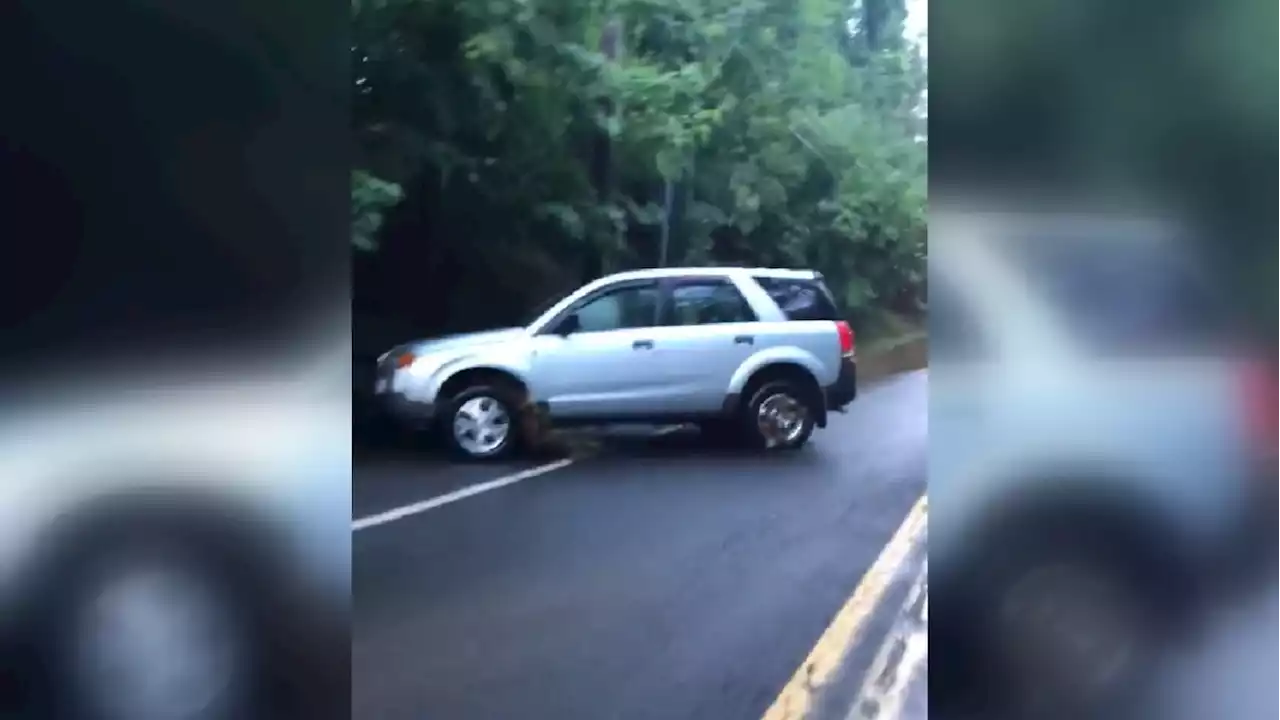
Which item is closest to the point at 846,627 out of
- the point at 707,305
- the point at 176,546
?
the point at 707,305

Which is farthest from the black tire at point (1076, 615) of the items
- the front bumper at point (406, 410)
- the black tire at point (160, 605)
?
the black tire at point (160, 605)

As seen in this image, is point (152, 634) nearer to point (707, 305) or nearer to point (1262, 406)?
point (707, 305)

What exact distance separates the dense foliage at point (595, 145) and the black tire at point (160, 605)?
1.68ft

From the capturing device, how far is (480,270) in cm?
215

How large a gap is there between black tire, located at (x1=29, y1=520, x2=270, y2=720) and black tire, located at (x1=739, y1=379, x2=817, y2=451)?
0.89m

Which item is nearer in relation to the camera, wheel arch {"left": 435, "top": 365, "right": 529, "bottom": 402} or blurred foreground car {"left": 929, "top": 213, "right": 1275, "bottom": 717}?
blurred foreground car {"left": 929, "top": 213, "right": 1275, "bottom": 717}

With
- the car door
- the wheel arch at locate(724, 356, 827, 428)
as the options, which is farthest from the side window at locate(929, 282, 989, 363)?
the car door

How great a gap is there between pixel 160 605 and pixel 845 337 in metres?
1.22

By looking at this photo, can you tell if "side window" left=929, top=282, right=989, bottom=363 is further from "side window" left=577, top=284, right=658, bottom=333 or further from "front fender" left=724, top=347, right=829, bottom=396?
"side window" left=577, top=284, right=658, bottom=333

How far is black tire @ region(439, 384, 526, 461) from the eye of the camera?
7.04ft

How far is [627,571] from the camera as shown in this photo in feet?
6.79

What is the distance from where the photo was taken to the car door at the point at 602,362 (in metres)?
2.11

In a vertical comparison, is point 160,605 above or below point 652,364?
below

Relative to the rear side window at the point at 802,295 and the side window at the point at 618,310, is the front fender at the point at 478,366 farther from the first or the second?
the rear side window at the point at 802,295
